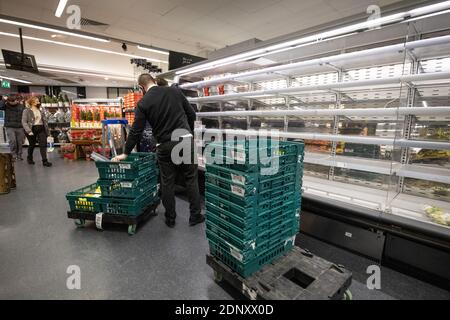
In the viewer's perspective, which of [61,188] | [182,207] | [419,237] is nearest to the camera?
[419,237]

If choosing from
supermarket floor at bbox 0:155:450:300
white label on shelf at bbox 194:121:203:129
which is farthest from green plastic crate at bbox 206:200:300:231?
white label on shelf at bbox 194:121:203:129

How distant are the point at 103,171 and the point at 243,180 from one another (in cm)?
178

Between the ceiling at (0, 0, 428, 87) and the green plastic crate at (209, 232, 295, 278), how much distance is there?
5.00m

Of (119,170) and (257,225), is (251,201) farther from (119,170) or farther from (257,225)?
(119,170)

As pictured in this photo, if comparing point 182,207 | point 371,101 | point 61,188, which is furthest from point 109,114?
point 371,101

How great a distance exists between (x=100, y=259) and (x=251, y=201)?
1.50 metres

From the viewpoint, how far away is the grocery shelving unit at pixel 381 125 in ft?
5.37

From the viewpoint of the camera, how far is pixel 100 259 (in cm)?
199

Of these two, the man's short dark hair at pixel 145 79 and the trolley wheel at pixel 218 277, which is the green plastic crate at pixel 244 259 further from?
the man's short dark hair at pixel 145 79

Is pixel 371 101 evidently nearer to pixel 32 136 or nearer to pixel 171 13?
pixel 171 13

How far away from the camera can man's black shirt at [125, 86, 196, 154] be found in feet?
7.97

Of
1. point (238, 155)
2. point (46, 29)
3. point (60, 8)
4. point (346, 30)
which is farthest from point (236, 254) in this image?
point (46, 29)

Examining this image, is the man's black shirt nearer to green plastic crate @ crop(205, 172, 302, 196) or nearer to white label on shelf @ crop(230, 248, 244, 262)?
green plastic crate @ crop(205, 172, 302, 196)

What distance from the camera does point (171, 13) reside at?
18.6 ft
